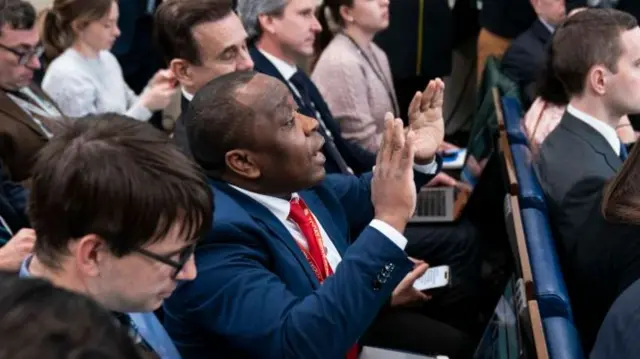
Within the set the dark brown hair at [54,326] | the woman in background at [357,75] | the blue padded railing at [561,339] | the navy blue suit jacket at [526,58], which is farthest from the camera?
the navy blue suit jacket at [526,58]

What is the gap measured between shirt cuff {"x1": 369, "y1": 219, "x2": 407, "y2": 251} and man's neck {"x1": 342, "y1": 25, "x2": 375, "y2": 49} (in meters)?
1.90

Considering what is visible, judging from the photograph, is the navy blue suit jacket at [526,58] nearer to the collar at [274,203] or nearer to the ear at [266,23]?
the ear at [266,23]

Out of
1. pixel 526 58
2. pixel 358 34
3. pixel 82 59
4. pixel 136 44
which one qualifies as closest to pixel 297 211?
pixel 358 34

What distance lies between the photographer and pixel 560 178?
6.69 feet

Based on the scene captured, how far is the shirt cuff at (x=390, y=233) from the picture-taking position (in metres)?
1.27

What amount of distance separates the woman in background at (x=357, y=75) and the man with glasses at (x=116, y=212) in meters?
1.82

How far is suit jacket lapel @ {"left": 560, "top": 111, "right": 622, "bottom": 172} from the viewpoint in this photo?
6.70 ft

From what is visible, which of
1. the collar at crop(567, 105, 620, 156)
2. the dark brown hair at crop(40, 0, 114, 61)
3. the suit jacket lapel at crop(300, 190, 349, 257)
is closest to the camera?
the suit jacket lapel at crop(300, 190, 349, 257)

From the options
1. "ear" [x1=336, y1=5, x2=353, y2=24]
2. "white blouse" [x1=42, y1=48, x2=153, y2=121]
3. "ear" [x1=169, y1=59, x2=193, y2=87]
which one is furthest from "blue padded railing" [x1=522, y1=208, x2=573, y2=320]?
"white blouse" [x1=42, y1=48, x2=153, y2=121]

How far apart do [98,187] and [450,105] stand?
3993mm

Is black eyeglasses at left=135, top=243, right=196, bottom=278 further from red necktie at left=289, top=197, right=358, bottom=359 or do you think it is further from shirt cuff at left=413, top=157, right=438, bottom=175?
shirt cuff at left=413, top=157, right=438, bottom=175

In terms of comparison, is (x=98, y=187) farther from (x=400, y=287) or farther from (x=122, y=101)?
(x=122, y=101)

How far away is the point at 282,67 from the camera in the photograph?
2668 mm

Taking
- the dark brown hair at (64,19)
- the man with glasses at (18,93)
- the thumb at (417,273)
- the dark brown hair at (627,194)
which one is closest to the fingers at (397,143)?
the dark brown hair at (627,194)
